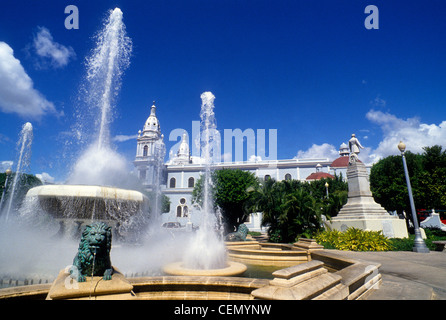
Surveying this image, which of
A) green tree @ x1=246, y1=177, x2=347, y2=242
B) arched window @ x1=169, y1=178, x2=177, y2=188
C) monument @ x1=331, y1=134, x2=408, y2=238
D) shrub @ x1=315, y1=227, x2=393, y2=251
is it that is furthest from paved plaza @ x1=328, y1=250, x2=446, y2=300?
arched window @ x1=169, y1=178, x2=177, y2=188

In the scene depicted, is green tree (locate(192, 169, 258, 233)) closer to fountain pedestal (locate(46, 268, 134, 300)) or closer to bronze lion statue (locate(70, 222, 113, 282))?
bronze lion statue (locate(70, 222, 113, 282))

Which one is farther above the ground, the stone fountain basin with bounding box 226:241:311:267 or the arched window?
the arched window

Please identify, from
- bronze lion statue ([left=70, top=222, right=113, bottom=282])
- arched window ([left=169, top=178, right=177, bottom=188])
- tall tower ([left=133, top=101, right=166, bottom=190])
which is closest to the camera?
bronze lion statue ([left=70, top=222, right=113, bottom=282])

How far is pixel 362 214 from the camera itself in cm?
1298

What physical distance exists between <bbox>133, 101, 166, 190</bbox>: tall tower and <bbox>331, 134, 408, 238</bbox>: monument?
→ 36818 millimetres

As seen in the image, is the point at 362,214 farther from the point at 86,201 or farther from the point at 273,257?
the point at 86,201

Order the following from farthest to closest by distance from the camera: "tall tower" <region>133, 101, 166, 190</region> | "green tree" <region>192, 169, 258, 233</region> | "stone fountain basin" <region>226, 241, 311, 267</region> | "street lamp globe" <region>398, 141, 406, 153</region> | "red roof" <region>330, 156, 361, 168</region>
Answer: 1. "tall tower" <region>133, 101, 166, 190</region>
2. "red roof" <region>330, 156, 361, 168</region>
3. "green tree" <region>192, 169, 258, 233</region>
4. "street lamp globe" <region>398, 141, 406, 153</region>
5. "stone fountain basin" <region>226, 241, 311, 267</region>

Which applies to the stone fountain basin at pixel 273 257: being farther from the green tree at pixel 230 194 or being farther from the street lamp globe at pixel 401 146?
the green tree at pixel 230 194

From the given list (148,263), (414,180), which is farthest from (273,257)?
(414,180)

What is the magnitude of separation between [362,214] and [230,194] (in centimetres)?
1964

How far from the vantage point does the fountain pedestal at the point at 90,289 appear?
256cm

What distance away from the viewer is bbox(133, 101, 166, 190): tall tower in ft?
152

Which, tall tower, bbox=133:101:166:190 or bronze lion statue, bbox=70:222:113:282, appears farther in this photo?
tall tower, bbox=133:101:166:190

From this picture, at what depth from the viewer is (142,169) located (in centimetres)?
4750
